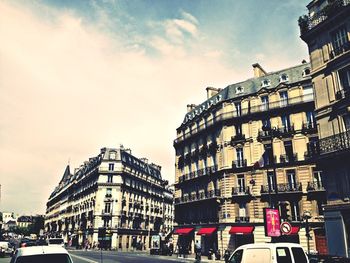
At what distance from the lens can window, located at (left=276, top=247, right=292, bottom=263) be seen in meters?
10.8

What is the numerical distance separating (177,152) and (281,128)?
18994 millimetres

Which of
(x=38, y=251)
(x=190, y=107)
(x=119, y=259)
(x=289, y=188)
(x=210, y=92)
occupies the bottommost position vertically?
(x=119, y=259)

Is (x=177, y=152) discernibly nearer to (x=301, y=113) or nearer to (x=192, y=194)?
(x=192, y=194)

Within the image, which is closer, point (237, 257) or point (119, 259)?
point (237, 257)

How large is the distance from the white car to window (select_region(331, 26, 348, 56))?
19863mm

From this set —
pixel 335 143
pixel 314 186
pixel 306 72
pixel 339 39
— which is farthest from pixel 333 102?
pixel 306 72

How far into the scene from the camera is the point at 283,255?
11.0 metres

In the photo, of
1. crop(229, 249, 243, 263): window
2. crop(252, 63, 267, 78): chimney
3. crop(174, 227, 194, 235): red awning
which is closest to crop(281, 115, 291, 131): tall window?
crop(252, 63, 267, 78): chimney

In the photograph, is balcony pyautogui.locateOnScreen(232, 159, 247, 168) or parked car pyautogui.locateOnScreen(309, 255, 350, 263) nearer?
parked car pyautogui.locateOnScreen(309, 255, 350, 263)

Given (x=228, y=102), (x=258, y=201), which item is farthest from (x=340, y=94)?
(x=228, y=102)

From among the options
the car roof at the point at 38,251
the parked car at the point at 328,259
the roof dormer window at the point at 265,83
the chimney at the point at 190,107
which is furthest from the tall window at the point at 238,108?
the car roof at the point at 38,251

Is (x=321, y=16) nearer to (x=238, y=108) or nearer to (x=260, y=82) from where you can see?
(x=260, y=82)

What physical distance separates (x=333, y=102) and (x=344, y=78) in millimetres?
1626

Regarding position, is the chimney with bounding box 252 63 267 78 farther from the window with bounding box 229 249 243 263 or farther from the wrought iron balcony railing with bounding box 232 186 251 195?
the window with bounding box 229 249 243 263
